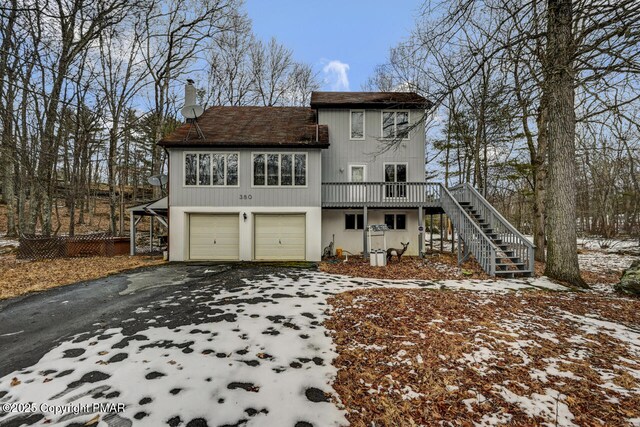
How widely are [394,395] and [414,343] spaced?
1.21 m

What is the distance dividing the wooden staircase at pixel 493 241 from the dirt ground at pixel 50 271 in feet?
38.4

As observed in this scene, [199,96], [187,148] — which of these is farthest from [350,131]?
[199,96]

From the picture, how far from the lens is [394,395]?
8.76 ft

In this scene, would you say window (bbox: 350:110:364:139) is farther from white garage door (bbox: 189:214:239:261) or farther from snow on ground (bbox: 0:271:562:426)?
snow on ground (bbox: 0:271:562:426)

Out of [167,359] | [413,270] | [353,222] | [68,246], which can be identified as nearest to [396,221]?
[353,222]

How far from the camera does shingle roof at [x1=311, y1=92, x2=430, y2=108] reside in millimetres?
13180

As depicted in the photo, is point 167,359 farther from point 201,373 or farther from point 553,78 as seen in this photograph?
point 553,78

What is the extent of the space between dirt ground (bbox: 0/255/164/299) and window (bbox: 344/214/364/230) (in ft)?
27.2

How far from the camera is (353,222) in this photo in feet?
44.5

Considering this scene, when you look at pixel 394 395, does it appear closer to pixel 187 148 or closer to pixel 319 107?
pixel 187 148

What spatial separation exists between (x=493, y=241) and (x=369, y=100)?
8.71m

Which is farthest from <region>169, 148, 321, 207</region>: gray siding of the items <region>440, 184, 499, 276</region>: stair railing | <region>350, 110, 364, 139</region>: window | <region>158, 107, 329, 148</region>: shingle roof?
<region>440, 184, 499, 276</region>: stair railing

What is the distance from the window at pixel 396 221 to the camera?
44.5ft

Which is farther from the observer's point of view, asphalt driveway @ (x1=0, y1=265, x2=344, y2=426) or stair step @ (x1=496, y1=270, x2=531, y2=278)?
stair step @ (x1=496, y1=270, x2=531, y2=278)
